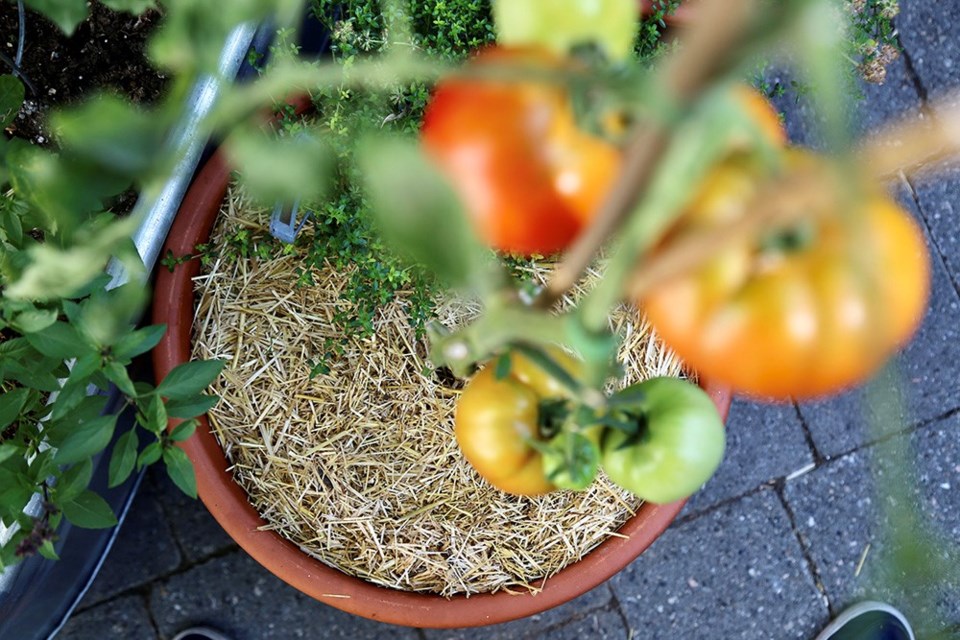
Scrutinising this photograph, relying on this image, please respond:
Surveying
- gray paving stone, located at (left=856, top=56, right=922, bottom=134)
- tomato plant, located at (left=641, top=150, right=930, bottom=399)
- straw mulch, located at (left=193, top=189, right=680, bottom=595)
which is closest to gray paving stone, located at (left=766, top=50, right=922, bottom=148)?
gray paving stone, located at (left=856, top=56, right=922, bottom=134)

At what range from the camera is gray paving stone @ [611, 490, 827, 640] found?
1.37 m

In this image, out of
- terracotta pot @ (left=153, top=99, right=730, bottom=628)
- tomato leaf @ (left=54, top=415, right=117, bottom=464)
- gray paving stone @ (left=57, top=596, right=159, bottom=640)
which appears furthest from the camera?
gray paving stone @ (left=57, top=596, right=159, bottom=640)

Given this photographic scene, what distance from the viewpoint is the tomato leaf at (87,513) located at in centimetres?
77

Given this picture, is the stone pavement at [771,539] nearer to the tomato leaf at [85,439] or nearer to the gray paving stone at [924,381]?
the gray paving stone at [924,381]

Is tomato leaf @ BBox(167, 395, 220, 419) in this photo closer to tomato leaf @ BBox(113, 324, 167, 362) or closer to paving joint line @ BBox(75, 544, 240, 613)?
tomato leaf @ BBox(113, 324, 167, 362)

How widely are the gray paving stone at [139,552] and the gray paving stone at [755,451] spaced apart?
0.81 m

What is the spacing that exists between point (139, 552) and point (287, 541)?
16.9 inches

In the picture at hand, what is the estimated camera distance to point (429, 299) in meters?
0.96

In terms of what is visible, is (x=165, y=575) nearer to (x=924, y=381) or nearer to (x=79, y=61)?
(x=79, y=61)

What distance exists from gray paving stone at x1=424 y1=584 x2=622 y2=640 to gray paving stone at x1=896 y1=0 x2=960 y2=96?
3.21ft

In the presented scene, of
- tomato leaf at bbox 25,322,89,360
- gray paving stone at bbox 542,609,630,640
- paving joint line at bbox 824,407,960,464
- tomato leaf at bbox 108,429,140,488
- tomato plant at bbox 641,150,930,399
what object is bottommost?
gray paving stone at bbox 542,609,630,640

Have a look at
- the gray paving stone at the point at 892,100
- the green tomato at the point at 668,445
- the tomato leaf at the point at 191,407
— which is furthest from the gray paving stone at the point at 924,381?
the tomato leaf at the point at 191,407

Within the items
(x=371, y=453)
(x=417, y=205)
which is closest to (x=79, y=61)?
(x=371, y=453)

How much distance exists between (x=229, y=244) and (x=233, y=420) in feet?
0.67
